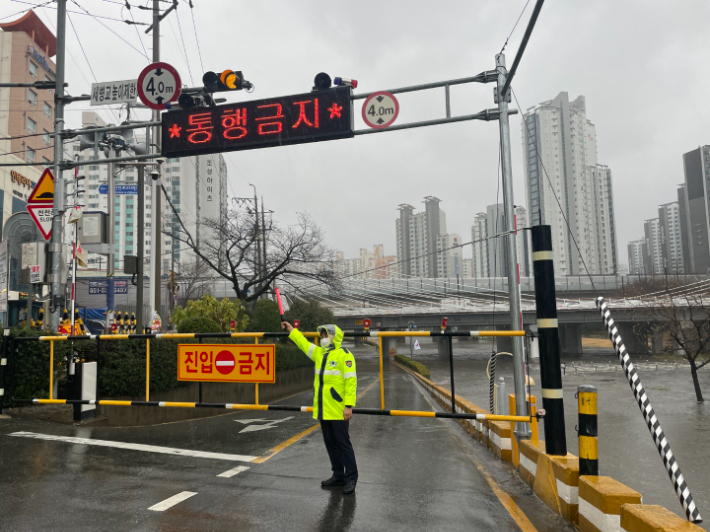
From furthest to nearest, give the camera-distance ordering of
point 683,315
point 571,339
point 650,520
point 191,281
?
point 571,339 → point 191,281 → point 683,315 → point 650,520

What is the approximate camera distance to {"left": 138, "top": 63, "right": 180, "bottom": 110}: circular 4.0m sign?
39.4ft

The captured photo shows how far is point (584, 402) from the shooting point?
17.0ft

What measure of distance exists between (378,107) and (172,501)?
812cm

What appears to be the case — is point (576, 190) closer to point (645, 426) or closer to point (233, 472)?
point (645, 426)

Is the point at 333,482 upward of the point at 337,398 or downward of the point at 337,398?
downward

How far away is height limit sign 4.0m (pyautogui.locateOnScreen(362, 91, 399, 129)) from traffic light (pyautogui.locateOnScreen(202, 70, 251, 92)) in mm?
2545

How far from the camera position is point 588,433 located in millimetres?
5059

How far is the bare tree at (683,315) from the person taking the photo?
106ft

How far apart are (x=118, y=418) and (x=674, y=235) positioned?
175 meters

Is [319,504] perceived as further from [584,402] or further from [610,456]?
[610,456]

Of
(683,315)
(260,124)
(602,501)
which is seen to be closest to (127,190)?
(260,124)

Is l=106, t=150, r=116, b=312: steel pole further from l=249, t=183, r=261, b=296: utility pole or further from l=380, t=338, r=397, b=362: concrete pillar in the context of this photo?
l=380, t=338, r=397, b=362: concrete pillar

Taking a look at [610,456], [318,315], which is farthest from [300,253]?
[610,456]

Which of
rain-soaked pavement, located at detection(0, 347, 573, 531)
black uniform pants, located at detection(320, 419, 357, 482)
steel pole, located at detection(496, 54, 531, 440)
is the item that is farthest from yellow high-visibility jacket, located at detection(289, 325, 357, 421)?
steel pole, located at detection(496, 54, 531, 440)
